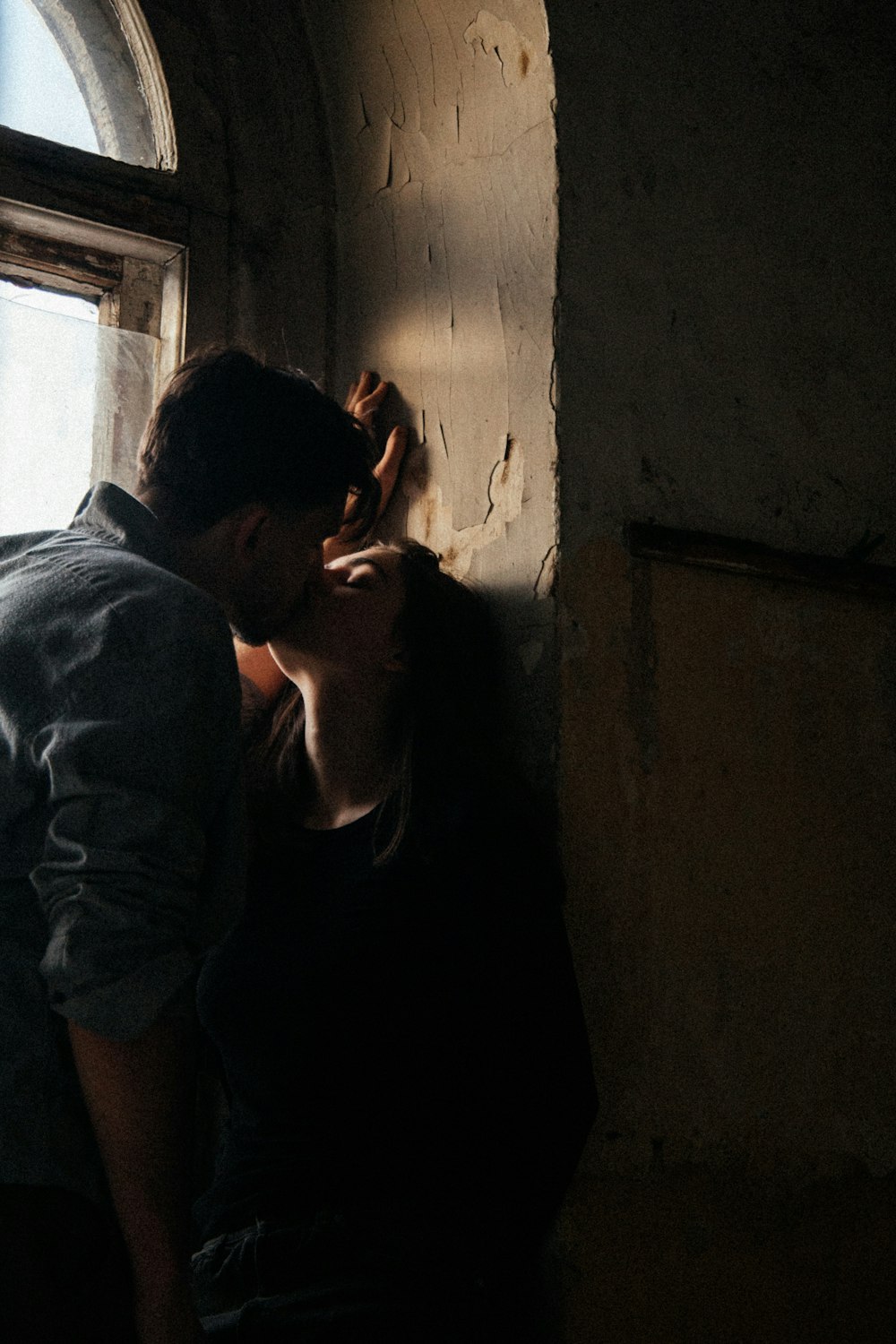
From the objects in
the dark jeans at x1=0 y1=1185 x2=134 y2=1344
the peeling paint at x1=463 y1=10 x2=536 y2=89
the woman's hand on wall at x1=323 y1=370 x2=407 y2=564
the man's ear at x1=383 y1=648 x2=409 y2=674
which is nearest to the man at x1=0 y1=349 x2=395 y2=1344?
the dark jeans at x1=0 y1=1185 x2=134 y2=1344

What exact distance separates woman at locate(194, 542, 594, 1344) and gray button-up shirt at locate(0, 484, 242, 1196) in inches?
17.2

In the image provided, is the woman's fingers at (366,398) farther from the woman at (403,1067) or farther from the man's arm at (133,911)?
the man's arm at (133,911)

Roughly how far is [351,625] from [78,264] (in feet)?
2.99

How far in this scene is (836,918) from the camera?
1.74 m

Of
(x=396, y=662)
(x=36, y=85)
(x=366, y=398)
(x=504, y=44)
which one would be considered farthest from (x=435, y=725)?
(x=36, y=85)

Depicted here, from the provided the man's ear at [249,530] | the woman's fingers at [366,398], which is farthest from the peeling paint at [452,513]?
the man's ear at [249,530]

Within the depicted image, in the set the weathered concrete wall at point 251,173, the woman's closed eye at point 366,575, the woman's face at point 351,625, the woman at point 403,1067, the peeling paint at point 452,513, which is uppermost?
the weathered concrete wall at point 251,173

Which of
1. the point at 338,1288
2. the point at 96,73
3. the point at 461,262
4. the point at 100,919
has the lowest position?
the point at 338,1288

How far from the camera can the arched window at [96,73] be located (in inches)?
81.0

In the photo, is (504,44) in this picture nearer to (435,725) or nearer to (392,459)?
(392,459)

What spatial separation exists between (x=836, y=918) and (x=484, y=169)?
4.21ft

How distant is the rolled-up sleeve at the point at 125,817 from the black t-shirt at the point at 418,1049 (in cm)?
47

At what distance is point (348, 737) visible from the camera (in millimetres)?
1680

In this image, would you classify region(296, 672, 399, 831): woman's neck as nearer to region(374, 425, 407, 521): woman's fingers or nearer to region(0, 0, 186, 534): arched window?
region(374, 425, 407, 521): woman's fingers
